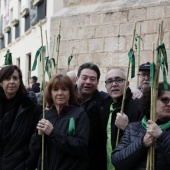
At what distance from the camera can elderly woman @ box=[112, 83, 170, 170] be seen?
2.52m

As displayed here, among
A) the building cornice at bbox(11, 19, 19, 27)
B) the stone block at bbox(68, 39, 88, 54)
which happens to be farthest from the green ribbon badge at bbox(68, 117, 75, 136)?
the building cornice at bbox(11, 19, 19, 27)

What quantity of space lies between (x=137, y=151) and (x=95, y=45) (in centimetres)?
498

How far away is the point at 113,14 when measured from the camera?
7223mm

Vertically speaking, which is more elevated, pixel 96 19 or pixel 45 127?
pixel 96 19

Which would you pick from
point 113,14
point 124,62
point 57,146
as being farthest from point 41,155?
point 113,14

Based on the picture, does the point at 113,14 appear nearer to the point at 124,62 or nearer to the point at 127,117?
the point at 124,62

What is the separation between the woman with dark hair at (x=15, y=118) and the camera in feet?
11.0

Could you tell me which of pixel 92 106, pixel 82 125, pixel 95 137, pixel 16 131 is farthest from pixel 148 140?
pixel 16 131

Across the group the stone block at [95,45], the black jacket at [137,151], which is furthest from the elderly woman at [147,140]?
the stone block at [95,45]

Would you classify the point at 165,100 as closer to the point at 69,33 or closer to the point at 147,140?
the point at 147,140

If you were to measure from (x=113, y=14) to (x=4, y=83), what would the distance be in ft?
13.5

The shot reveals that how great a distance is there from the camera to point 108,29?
23.8 ft

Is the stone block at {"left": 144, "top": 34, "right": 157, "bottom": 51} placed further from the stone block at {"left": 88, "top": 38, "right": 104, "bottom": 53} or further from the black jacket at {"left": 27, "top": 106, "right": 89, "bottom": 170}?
the black jacket at {"left": 27, "top": 106, "right": 89, "bottom": 170}

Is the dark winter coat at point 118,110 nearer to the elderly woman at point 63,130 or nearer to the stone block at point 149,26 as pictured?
the elderly woman at point 63,130
